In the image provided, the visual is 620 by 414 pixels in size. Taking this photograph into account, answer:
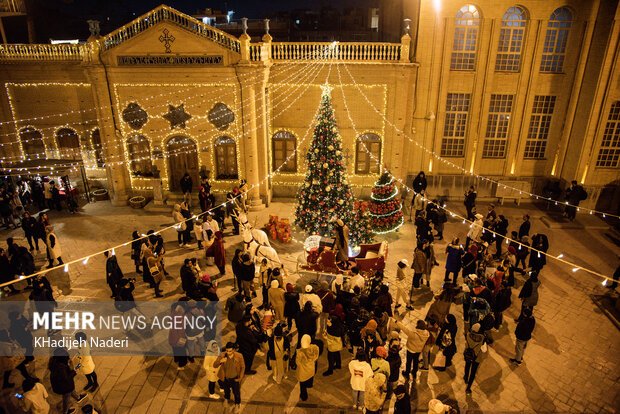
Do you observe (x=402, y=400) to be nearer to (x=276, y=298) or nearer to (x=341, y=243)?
(x=276, y=298)

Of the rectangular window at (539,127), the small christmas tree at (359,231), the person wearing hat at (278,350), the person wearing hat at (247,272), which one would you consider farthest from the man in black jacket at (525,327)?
the rectangular window at (539,127)

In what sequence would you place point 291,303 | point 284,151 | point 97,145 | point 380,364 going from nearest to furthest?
1. point 380,364
2. point 291,303
3. point 284,151
4. point 97,145

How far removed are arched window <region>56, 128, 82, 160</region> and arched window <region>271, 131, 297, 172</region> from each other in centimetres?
1005

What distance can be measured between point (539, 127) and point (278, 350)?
56.7ft

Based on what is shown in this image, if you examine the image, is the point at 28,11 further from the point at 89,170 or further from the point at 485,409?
the point at 485,409

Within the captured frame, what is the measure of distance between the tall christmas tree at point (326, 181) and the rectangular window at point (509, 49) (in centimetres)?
952

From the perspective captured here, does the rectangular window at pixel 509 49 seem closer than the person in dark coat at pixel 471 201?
No

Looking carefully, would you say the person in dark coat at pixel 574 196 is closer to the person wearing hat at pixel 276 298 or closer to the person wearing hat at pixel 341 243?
the person wearing hat at pixel 341 243

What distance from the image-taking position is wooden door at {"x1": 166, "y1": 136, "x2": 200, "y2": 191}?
19.4 m

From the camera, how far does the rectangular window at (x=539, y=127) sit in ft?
63.6

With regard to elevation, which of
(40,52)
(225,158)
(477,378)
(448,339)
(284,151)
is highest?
(40,52)

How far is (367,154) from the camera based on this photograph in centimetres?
1973

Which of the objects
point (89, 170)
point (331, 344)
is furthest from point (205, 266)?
point (89, 170)

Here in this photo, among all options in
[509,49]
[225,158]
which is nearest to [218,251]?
[225,158]
